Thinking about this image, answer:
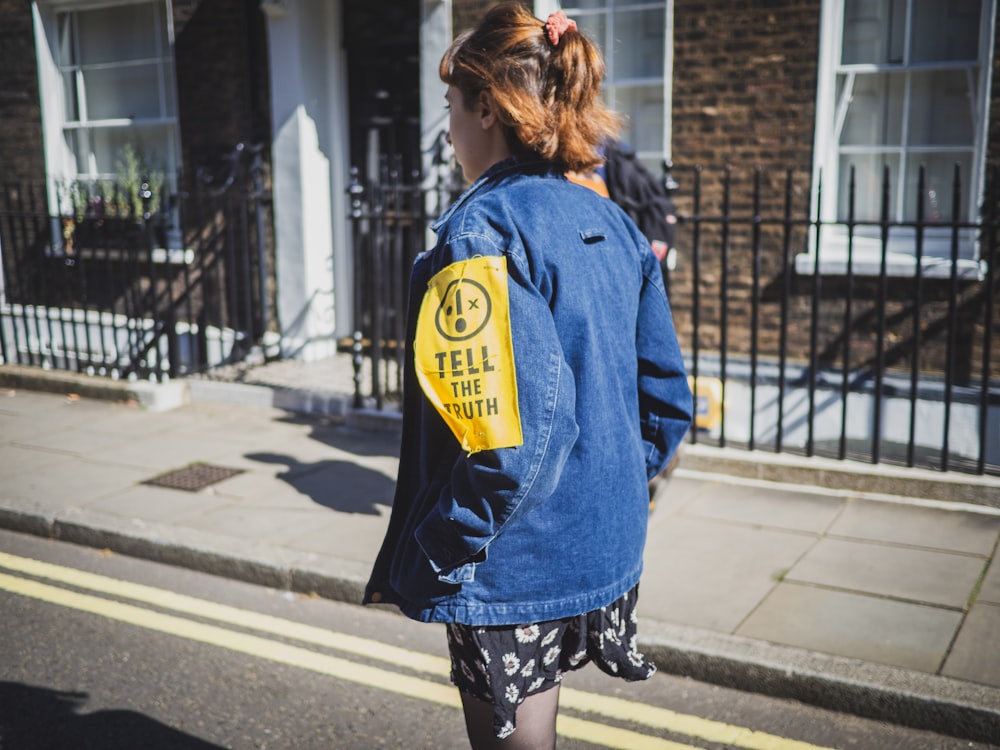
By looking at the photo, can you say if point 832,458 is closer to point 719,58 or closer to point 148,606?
point 719,58

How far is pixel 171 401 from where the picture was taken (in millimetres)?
7879

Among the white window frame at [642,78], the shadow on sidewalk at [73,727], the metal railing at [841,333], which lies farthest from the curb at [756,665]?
the white window frame at [642,78]

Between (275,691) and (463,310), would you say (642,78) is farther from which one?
(463,310)

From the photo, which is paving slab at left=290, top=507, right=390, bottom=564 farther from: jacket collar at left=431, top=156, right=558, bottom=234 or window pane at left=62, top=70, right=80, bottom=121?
window pane at left=62, top=70, right=80, bottom=121

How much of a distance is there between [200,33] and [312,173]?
6.49ft

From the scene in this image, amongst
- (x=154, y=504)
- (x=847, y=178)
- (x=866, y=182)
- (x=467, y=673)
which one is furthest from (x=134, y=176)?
(x=467, y=673)

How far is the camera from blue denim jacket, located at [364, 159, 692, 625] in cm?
168

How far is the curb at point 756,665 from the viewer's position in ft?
10.5

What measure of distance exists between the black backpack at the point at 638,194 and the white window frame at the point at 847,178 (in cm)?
202

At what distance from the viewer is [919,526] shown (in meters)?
4.99

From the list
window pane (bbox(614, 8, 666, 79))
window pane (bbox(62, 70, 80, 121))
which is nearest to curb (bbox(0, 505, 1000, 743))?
window pane (bbox(614, 8, 666, 79))

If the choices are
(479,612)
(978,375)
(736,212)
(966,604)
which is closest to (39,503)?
(479,612)

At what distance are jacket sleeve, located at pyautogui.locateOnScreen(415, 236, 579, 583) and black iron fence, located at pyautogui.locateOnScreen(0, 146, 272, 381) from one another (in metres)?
6.54

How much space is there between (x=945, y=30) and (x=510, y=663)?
6.73m
